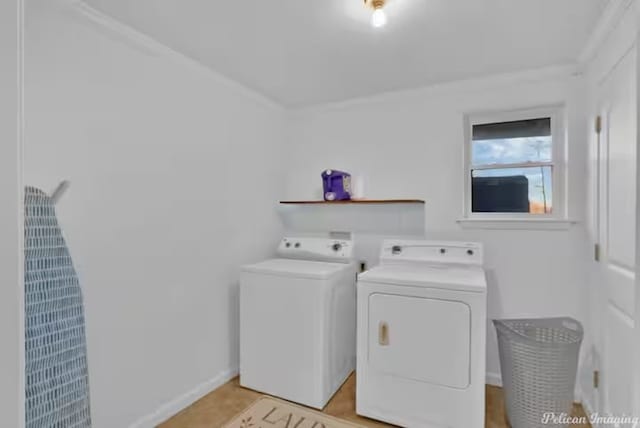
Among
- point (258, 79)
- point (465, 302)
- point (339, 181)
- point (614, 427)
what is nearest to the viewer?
point (614, 427)

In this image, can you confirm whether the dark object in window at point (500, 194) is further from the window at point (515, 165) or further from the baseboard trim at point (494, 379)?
the baseboard trim at point (494, 379)

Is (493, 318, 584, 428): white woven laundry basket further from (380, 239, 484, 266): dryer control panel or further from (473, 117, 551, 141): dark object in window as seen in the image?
(473, 117, 551, 141): dark object in window

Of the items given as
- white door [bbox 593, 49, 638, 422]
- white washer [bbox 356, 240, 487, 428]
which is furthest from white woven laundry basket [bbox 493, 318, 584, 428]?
white washer [bbox 356, 240, 487, 428]

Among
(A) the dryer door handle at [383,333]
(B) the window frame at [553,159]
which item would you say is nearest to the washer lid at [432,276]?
(A) the dryer door handle at [383,333]

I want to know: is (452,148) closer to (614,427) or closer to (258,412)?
(614,427)

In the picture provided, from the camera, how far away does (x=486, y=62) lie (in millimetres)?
2180

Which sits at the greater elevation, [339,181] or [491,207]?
[339,181]

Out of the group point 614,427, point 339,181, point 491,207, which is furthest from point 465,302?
point 339,181

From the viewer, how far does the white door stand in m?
1.48

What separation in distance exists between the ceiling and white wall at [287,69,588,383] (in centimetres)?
19

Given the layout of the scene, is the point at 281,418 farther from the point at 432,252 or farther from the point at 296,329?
the point at 432,252

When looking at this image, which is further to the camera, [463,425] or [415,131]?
[415,131]

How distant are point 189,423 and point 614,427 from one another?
7.25ft

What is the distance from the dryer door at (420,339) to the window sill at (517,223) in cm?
86
